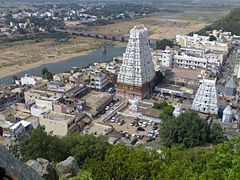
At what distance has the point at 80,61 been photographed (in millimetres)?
49938

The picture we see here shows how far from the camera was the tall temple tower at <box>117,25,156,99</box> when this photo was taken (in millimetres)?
29844

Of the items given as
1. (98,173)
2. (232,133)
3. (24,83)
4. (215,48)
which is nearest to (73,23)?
(215,48)

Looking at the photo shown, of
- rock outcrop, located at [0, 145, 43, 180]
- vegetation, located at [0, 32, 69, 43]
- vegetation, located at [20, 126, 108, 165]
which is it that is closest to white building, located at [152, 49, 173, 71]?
vegetation, located at [20, 126, 108, 165]

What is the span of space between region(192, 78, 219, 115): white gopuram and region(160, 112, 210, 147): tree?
211 inches

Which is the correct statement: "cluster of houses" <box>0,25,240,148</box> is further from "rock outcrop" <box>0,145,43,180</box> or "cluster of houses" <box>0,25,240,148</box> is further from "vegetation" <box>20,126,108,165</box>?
"rock outcrop" <box>0,145,43,180</box>

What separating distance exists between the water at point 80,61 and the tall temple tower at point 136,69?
15682mm

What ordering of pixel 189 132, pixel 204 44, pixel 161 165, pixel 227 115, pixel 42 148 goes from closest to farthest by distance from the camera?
1. pixel 161 165
2. pixel 42 148
3. pixel 189 132
4. pixel 227 115
5. pixel 204 44

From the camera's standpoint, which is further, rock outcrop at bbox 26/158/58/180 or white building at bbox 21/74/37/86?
Result: white building at bbox 21/74/37/86

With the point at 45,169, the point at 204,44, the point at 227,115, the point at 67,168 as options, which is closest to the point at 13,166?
the point at 45,169

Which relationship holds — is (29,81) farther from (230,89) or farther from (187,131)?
(230,89)

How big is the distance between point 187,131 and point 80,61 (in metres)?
32.2

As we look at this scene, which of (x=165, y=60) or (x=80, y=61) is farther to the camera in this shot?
(x=80, y=61)

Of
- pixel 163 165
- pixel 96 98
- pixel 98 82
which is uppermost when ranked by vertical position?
pixel 163 165

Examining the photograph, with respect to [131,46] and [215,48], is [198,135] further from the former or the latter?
[215,48]
